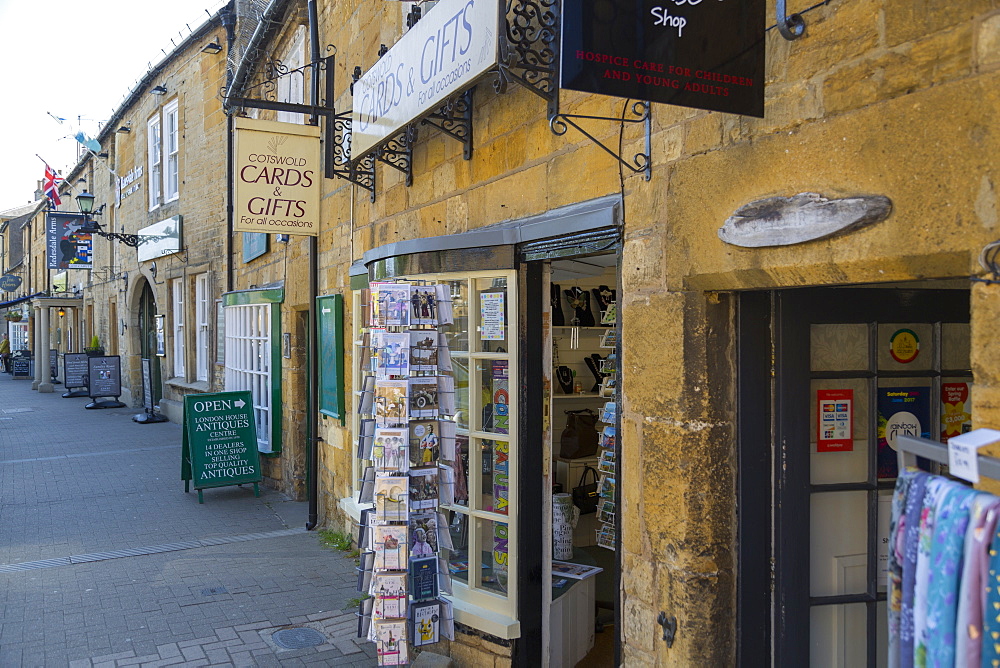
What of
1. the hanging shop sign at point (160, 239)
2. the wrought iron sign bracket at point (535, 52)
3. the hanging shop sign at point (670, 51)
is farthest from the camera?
the hanging shop sign at point (160, 239)

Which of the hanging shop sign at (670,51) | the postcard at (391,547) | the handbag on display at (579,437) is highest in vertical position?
the hanging shop sign at (670,51)

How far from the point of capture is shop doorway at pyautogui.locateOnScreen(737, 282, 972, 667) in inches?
116

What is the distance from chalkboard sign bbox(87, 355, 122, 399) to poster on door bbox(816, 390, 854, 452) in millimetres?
19287

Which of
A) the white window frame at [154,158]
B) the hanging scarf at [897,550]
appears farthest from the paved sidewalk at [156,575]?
the white window frame at [154,158]

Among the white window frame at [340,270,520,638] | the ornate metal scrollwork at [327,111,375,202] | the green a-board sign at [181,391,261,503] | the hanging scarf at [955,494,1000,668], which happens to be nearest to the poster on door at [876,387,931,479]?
the hanging scarf at [955,494,1000,668]

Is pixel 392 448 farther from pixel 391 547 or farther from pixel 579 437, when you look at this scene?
pixel 579 437

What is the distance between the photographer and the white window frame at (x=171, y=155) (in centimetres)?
1493

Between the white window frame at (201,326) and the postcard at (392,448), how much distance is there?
31.6 ft

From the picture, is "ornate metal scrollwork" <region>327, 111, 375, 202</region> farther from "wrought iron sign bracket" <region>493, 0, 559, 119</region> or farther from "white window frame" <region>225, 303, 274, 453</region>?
"white window frame" <region>225, 303, 274, 453</region>

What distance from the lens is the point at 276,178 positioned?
24.6ft

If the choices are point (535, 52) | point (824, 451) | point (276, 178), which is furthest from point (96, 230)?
point (824, 451)

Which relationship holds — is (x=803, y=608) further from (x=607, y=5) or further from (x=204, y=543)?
(x=204, y=543)

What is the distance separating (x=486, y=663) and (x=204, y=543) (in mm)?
3989

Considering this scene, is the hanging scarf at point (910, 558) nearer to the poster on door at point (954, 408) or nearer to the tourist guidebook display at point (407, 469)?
the poster on door at point (954, 408)
